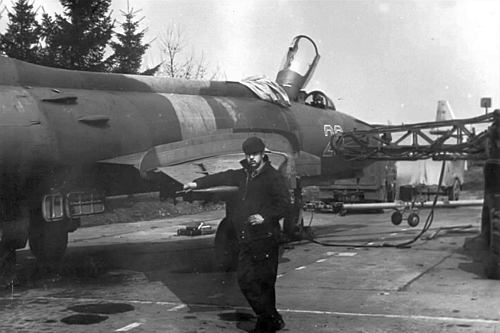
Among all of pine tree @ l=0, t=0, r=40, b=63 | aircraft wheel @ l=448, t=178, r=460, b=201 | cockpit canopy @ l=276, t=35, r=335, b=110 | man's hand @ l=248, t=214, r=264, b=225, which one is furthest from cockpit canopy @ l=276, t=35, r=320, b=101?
aircraft wheel @ l=448, t=178, r=460, b=201

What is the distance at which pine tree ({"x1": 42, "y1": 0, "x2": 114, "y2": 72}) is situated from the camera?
12852 millimetres

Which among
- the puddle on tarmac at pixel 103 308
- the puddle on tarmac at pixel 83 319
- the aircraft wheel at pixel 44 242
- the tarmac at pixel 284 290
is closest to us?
the tarmac at pixel 284 290

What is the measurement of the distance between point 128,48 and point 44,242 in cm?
536

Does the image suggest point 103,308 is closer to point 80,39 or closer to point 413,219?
point 80,39

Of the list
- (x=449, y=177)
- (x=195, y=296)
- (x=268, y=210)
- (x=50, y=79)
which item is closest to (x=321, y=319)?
(x=268, y=210)

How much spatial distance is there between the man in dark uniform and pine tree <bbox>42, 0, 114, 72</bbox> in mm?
6946

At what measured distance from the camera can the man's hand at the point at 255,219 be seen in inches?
263

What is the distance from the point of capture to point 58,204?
32.0ft

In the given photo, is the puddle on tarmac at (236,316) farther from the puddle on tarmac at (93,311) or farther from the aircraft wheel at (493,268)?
the aircraft wheel at (493,268)

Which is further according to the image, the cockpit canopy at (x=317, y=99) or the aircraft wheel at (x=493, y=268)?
the cockpit canopy at (x=317, y=99)

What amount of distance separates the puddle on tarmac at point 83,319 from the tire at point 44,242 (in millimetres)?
4240

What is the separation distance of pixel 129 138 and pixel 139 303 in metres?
3.02

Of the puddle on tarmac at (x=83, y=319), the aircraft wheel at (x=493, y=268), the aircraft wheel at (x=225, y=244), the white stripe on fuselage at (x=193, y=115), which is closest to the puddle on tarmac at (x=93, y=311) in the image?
the puddle on tarmac at (x=83, y=319)

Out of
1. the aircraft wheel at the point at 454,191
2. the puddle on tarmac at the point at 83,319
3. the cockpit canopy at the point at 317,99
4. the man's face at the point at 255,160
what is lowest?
the puddle on tarmac at the point at 83,319
